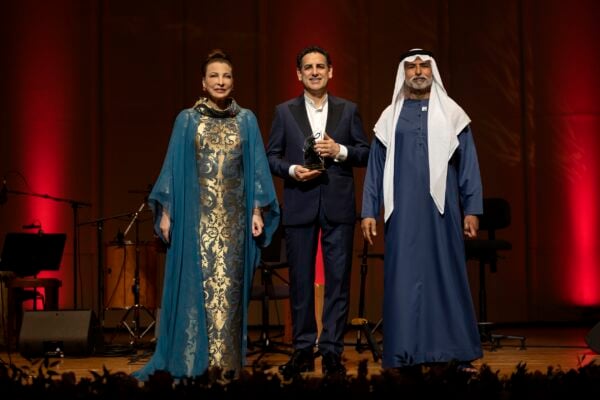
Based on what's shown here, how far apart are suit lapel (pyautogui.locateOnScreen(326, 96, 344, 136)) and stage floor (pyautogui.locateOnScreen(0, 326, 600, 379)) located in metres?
→ 1.27

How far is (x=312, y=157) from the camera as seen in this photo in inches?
187

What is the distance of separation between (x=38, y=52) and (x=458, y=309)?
17.8 ft

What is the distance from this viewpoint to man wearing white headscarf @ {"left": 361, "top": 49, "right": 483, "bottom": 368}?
4.48 metres

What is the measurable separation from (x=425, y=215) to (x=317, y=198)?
24.4 inches

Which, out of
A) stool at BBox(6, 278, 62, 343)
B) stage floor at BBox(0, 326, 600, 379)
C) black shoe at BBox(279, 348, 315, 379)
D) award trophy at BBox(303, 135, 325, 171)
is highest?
award trophy at BBox(303, 135, 325, 171)

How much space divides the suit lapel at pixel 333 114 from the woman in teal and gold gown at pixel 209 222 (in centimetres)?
53

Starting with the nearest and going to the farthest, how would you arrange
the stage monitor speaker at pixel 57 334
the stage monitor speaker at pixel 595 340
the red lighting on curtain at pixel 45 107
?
the stage monitor speaker at pixel 595 340 < the stage monitor speaker at pixel 57 334 < the red lighting on curtain at pixel 45 107

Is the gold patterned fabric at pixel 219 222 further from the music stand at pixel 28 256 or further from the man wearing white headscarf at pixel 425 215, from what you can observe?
the music stand at pixel 28 256

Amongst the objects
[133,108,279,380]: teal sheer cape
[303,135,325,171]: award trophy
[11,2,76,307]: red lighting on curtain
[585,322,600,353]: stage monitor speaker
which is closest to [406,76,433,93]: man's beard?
[303,135,325,171]: award trophy

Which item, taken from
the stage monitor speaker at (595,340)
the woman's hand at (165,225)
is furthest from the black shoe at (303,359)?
the stage monitor speaker at (595,340)

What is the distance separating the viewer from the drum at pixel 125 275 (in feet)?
22.9

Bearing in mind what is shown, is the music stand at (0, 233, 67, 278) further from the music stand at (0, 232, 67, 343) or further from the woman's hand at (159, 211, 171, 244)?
the woman's hand at (159, 211, 171, 244)

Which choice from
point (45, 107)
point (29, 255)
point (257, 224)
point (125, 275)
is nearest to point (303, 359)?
point (257, 224)

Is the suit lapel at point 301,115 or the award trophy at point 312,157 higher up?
the suit lapel at point 301,115
